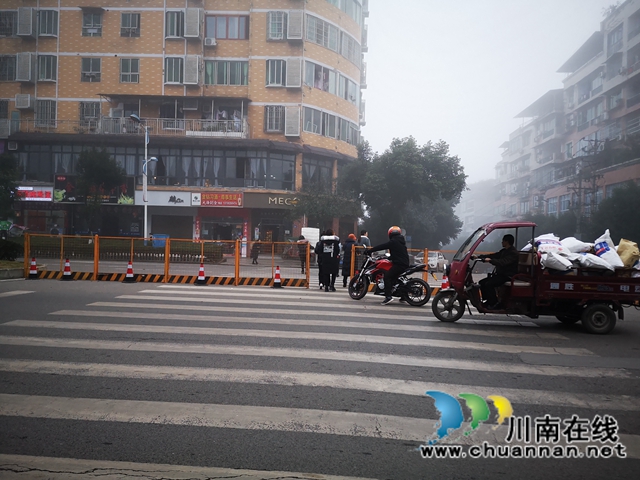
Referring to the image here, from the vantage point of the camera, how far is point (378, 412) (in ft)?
15.3

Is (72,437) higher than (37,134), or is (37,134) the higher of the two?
(37,134)

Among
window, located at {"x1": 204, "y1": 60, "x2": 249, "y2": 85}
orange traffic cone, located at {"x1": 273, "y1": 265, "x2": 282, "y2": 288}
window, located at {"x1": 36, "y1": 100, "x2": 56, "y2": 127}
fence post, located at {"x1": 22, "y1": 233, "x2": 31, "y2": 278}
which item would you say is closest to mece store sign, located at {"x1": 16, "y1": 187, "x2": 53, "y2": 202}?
window, located at {"x1": 36, "y1": 100, "x2": 56, "y2": 127}

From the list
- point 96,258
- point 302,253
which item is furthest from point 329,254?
point 96,258

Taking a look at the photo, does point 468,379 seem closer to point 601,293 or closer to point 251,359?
point 251,359

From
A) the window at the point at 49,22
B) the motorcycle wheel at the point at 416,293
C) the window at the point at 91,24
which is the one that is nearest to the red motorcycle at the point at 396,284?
the motorcycle wheel at the point at 416,293

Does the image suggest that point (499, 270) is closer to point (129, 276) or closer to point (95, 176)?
point (129, 276)

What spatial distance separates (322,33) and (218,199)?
16.2m

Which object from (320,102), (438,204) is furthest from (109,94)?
(438,204)

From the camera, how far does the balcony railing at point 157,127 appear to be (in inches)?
1554

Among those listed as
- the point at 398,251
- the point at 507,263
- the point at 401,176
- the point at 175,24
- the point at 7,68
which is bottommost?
the point at 507,263

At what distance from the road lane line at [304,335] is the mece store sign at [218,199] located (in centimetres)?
3063

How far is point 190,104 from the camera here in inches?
1567

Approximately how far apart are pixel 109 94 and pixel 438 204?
1451 inches

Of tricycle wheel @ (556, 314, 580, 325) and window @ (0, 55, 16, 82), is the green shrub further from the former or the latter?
window @ (0, 55, 16, 82)
